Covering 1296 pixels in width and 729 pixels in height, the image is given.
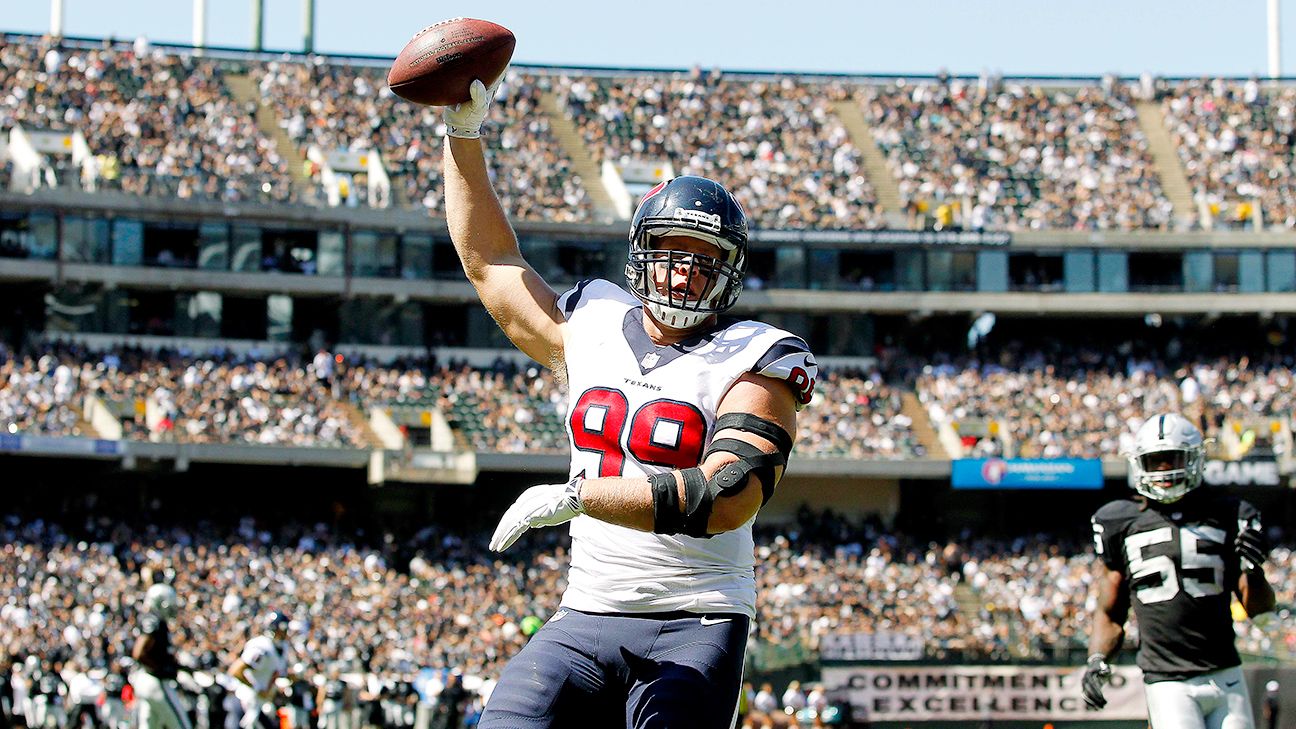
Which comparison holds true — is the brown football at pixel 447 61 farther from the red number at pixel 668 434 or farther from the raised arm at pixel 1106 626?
the raised arm at pixel 1106 626

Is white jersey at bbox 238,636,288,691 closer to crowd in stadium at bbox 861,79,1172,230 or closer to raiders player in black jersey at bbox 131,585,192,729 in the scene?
raiders player in black jersey at bbox 131,585,192,729

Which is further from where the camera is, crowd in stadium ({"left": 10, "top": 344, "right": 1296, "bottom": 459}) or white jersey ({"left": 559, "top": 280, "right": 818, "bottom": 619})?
crowd in stadium ({"left": 10, "top": 344, "right": 1296, "bottom": 459})

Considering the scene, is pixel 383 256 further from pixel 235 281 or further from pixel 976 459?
pixel 976 459

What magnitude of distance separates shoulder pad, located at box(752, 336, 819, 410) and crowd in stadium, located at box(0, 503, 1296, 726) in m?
15.7

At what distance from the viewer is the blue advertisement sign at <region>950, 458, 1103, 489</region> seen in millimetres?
34469

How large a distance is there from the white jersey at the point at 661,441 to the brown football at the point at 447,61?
3.39 feet

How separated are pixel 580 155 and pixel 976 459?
11934 millimetres

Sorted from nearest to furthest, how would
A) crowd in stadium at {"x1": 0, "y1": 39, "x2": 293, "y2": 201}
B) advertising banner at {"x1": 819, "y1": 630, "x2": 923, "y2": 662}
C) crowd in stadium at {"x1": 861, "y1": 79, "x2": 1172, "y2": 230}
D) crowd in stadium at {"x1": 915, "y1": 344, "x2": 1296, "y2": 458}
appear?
advertising banner at {"x1": 819, "y1": 630, "x2": 923, "y2": 662} → crowd in stadium at {"x1": 0, "y1": 39, "x2": 293, "y2": 201} → crowd in stadium at {"x1": 915, "y1": 344, "x2": 1296, "y2": 458} → crowd in stadium at {"x1": 861, "y1": 79, "x2": 1172, "y2": 230}

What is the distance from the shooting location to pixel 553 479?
115ft

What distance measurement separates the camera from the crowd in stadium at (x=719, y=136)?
35750 millimetres

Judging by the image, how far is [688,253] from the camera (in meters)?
4.57

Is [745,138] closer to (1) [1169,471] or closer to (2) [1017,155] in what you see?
(2) [1017,155]

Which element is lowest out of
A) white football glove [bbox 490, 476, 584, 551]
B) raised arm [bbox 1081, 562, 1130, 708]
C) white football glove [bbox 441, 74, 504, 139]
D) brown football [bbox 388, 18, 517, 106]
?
raised arm [bbox 1081, 562, 1130, 708]

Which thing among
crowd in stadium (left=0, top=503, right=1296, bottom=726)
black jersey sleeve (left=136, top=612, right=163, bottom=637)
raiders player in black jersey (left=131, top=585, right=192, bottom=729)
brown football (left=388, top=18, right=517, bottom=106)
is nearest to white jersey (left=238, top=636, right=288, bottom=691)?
raiders player in black jersey (left=131, top=585, right=192, bottom=729)
